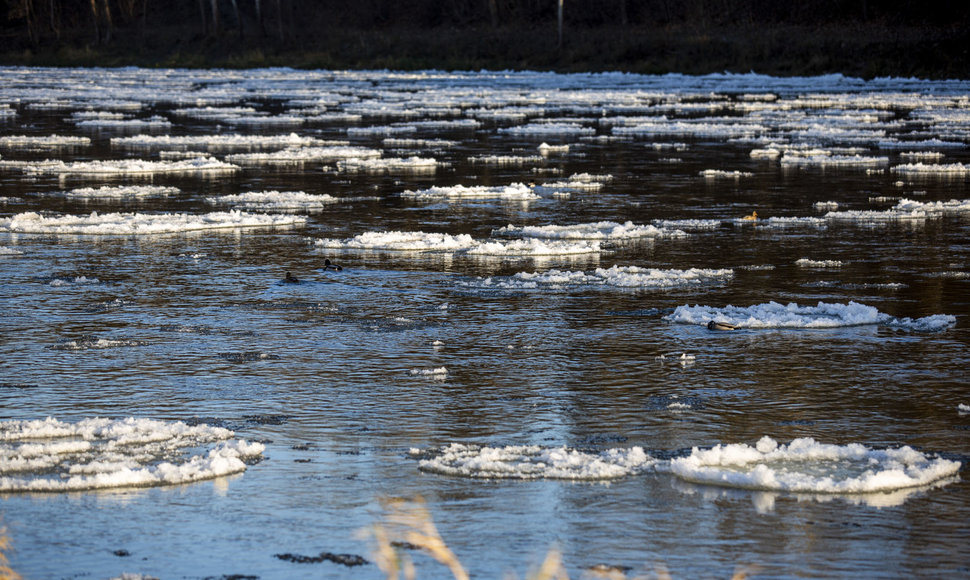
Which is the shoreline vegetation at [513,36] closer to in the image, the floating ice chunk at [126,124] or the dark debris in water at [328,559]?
the floating ice chunk at [126,124]

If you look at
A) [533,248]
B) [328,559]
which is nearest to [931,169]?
[533,248]

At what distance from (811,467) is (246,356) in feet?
12.4

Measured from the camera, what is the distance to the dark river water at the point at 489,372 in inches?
211

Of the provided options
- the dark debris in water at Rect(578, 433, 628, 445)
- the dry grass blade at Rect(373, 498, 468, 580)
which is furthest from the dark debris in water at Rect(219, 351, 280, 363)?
the dry grass blade at Rect(373, 498, 468, 580)

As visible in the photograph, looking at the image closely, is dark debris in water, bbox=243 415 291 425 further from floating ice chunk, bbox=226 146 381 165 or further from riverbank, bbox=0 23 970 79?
riverbank, bbox=0 23 970 79

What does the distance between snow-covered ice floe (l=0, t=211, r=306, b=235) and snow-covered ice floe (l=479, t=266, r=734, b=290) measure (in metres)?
4.31

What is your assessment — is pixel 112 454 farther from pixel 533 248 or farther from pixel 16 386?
pixel 533 248

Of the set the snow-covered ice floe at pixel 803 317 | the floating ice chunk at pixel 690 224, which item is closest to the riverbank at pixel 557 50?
the floating ice chunk at pixel 690 224

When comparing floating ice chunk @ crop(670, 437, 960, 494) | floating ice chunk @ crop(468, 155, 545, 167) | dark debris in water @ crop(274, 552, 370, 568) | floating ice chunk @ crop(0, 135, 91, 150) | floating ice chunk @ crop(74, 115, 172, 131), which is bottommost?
floating ice chunk @ crop(670, 437, 960, 494)

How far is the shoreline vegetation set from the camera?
182 feet

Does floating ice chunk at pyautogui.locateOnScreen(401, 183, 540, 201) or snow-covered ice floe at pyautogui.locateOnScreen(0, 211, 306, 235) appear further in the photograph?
floating ice chunk at pyautogui.locateOnScreen(401, 183, 540, 201)

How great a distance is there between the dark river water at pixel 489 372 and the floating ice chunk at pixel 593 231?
7 centimetres

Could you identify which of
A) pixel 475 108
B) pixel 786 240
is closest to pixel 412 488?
pixel 786 240

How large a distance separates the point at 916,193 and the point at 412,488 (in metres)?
13.0
